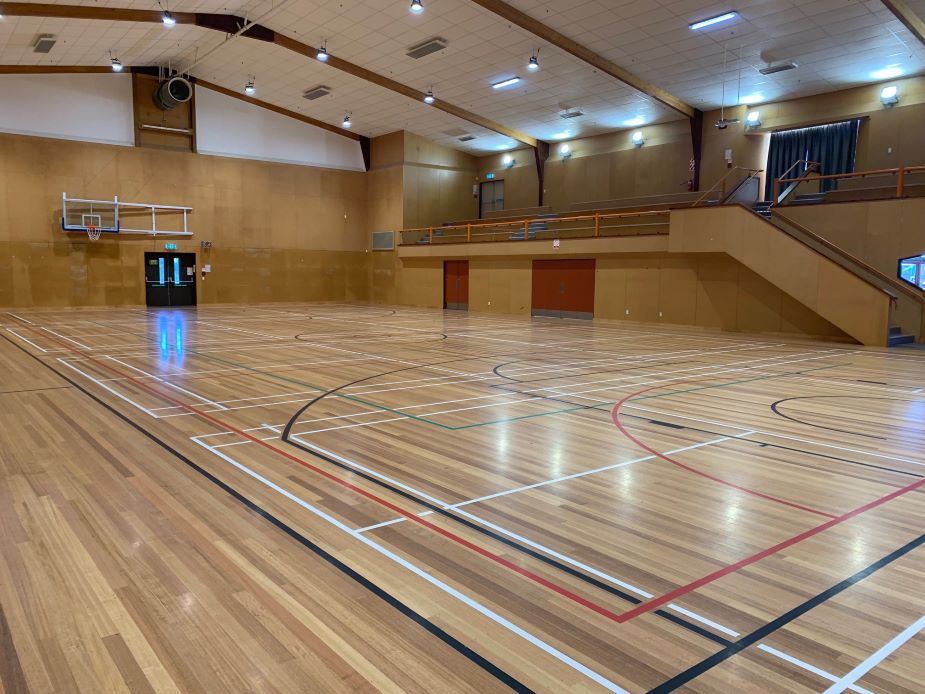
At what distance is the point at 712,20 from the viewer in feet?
48.3

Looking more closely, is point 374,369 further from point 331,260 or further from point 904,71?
point 331,260

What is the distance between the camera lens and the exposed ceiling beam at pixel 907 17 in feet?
43.9

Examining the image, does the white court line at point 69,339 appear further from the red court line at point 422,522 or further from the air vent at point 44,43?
the air vent at point 44,43

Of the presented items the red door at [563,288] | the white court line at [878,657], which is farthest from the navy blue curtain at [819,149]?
the white court line at [878,657]

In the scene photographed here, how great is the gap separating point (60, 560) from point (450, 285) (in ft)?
73.5

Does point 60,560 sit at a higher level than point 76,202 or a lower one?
lower

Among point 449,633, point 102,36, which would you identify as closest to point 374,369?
point 449,633

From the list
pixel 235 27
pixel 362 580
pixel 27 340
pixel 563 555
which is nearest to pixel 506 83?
pixel 235 27

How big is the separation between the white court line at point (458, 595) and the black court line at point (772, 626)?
0.69ft

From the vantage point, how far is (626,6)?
14727 millimetres

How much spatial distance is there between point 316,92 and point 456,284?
8316 mm

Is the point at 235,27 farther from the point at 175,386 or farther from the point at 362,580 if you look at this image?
the point at 362,580

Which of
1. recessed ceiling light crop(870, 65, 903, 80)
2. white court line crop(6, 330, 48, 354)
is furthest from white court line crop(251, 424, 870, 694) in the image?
recessed ceiling light crop(870, 65, 903, 80)

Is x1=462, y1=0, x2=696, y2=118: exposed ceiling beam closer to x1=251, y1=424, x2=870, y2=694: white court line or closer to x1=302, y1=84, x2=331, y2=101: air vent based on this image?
x1=302, y1=84, x2=331, y2=101: air vent
